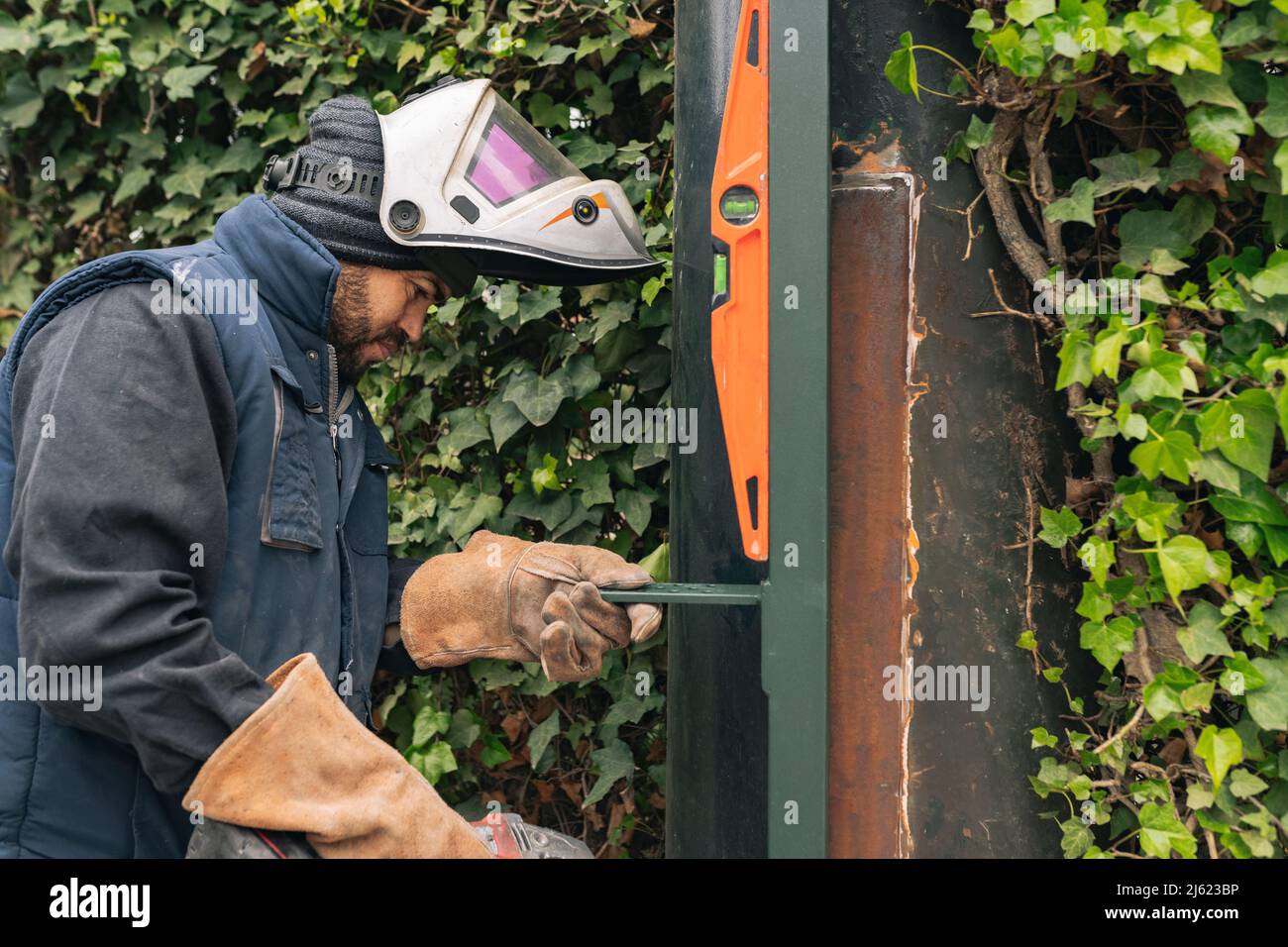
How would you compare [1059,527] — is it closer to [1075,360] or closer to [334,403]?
[1075,360]

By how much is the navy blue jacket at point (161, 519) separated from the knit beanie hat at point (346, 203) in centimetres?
6

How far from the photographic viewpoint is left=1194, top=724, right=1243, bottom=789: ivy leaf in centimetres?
167

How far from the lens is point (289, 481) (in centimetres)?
179

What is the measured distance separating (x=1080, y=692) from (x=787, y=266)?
32.6 inches

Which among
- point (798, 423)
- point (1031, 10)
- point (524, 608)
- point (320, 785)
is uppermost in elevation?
point (1031, 10)

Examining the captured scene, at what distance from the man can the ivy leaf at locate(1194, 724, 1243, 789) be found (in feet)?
2.81

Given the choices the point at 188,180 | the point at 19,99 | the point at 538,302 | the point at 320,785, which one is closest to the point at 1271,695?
the point at 320,785

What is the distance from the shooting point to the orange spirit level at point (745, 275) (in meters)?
1.68

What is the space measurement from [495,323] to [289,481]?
1.08 meters

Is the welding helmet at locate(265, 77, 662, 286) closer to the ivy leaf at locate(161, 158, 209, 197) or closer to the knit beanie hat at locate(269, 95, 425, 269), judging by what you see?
the knit beanie hat at locate(269, 95, 425, 269)

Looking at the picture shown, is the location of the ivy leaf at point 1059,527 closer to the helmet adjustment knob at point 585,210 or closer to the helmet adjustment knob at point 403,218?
the helmet adjustment knob at point 585,210
